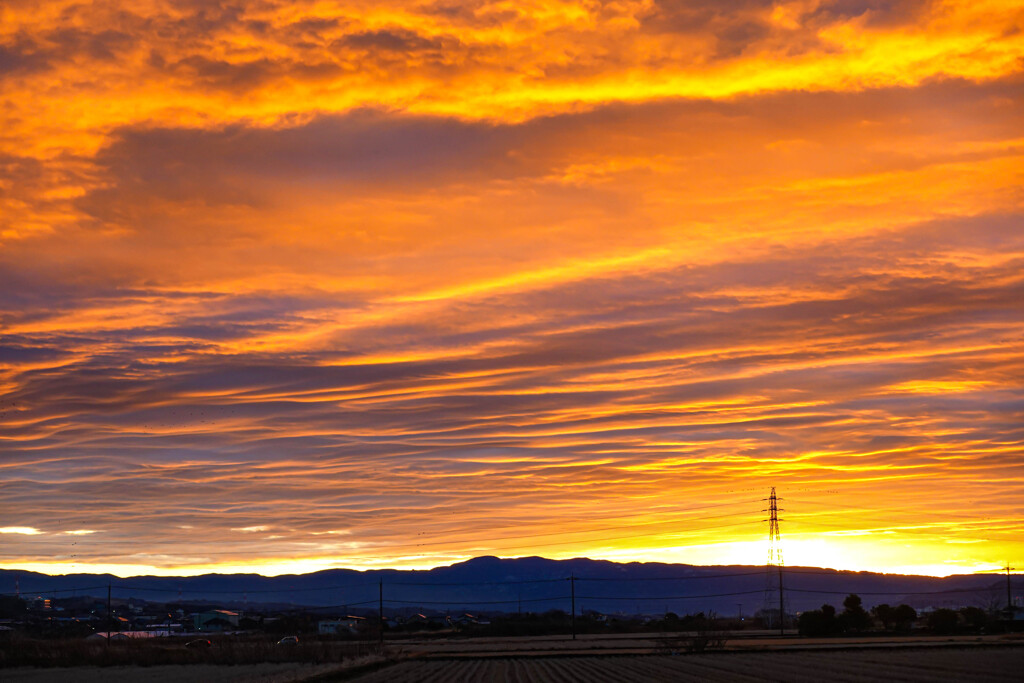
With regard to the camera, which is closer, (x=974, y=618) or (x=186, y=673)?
(x=186, y=673)

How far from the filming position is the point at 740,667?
5853 centimetres

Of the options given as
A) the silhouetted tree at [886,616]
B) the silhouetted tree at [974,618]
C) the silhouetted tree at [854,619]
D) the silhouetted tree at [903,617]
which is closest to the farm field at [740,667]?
the silhouetted tree at [854,619]

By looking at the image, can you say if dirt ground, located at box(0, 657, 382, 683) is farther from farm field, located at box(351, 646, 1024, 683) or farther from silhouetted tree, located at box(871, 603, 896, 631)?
silhouetted tree, located at box(871, 603, 896, 631)

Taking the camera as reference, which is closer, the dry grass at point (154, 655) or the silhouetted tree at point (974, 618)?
the dry grass at point (154, 655)

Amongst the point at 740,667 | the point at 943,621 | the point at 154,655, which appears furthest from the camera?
the point at 943,621

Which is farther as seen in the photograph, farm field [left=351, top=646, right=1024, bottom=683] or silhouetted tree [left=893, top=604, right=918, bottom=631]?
silhouetted tree [left=893, top=604, right=918, bottom=631]

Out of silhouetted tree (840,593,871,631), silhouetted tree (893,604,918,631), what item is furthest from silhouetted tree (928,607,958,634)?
silhouetted tree (840,593,871,631)

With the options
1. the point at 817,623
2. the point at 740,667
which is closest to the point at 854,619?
the point at 817,623

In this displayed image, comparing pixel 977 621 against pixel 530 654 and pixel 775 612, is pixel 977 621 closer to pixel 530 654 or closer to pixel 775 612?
pixel 775 612

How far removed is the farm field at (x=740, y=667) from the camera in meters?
50.1

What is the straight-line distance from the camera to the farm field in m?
50.1

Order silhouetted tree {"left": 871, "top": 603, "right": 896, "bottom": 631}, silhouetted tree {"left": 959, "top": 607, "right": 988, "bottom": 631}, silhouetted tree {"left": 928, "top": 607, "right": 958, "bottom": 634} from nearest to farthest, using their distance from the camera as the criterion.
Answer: silhouetted tree {"left": 928, "top": 607, "right": 958, "bottom": 634}
silhouetted tree {"left": 959, "top": 607, "right": 988, "bottom": 631}
silhouetted tree {"left": 871, "top": 603, "right": 896, "bottom": 631}

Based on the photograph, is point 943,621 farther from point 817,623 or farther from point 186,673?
point 186,673

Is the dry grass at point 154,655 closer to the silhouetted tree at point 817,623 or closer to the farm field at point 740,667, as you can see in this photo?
the farm field at point 740,667
